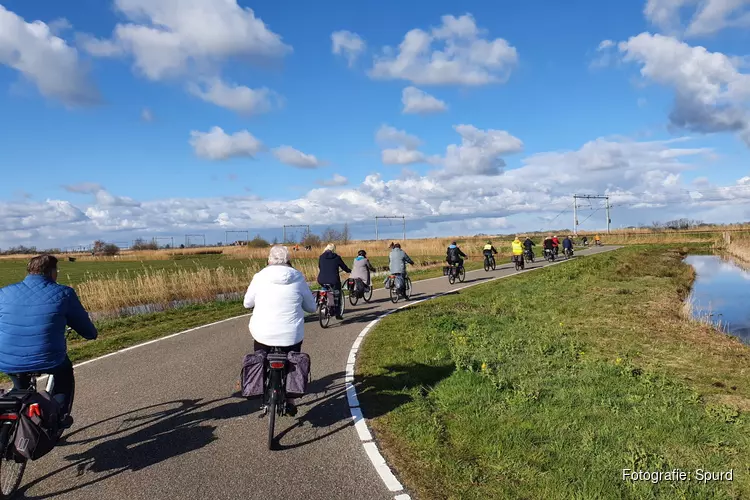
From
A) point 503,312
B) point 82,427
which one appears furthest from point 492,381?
point 503,312

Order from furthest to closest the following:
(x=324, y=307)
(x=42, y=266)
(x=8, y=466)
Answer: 1. (x=324, y=307)
2. (x=42, y=266)
3. (x=8, y=466)

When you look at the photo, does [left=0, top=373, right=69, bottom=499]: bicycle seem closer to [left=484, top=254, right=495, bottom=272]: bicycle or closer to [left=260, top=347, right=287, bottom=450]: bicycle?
[left=260, top=347, right=287, bottom=450]: bicycle

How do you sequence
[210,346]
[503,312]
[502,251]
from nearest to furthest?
[210,346]
[503,312]
[502,251]

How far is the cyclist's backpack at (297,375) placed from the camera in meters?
5.41

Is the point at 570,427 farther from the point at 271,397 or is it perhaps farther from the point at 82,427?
the point at 82,427

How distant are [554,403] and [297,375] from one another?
3320 millimetres

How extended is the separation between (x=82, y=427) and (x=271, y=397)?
7.85 ft

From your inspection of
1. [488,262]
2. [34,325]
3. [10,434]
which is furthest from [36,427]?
[488,262]

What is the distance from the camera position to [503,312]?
14.5m

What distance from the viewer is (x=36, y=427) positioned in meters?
4.26

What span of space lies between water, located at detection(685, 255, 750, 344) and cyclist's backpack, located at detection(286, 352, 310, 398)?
12223mm

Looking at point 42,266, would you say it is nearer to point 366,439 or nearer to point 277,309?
point 277,309

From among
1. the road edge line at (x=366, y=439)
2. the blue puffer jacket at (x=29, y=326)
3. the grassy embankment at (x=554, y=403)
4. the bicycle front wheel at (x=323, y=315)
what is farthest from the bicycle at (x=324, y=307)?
the blue puffer jacket at (x=29, y=326)

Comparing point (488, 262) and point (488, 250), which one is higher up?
point (488, 250)
